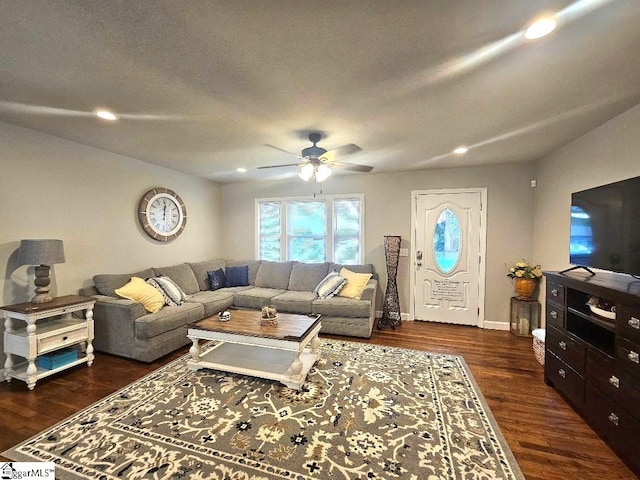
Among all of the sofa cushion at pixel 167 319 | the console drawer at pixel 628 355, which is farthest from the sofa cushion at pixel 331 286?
the console drawer at pixel 628 355

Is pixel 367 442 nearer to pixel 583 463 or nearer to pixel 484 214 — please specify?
pixel 583 463

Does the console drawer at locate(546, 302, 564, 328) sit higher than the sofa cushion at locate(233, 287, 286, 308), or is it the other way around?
the console drawer at locate(546, 302, 564, 328)

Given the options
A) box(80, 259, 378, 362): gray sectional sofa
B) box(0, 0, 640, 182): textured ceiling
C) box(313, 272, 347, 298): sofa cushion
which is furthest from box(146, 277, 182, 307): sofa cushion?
box(313, 272, 347, 298): sofa cushion

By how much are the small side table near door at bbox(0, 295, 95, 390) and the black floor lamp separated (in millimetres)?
3670

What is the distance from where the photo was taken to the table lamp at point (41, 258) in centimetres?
255

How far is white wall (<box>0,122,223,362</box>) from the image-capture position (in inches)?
106

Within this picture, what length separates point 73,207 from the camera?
3186 mm

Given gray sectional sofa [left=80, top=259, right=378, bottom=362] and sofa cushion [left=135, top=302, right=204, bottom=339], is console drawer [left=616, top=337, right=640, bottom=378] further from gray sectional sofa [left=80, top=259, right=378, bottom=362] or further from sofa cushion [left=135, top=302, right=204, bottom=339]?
sofa cushion [left=135, top=302, right=204, bottom=339]

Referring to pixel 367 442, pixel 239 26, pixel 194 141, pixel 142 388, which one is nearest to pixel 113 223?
pixel 194 141

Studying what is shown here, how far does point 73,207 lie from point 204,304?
1861mm

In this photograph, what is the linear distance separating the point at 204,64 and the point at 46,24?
0.73 m

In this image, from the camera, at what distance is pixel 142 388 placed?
Answer: 2.46m

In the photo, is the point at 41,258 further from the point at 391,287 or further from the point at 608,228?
the point at 608,228

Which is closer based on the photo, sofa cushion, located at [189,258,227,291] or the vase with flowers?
the vase with flowers
